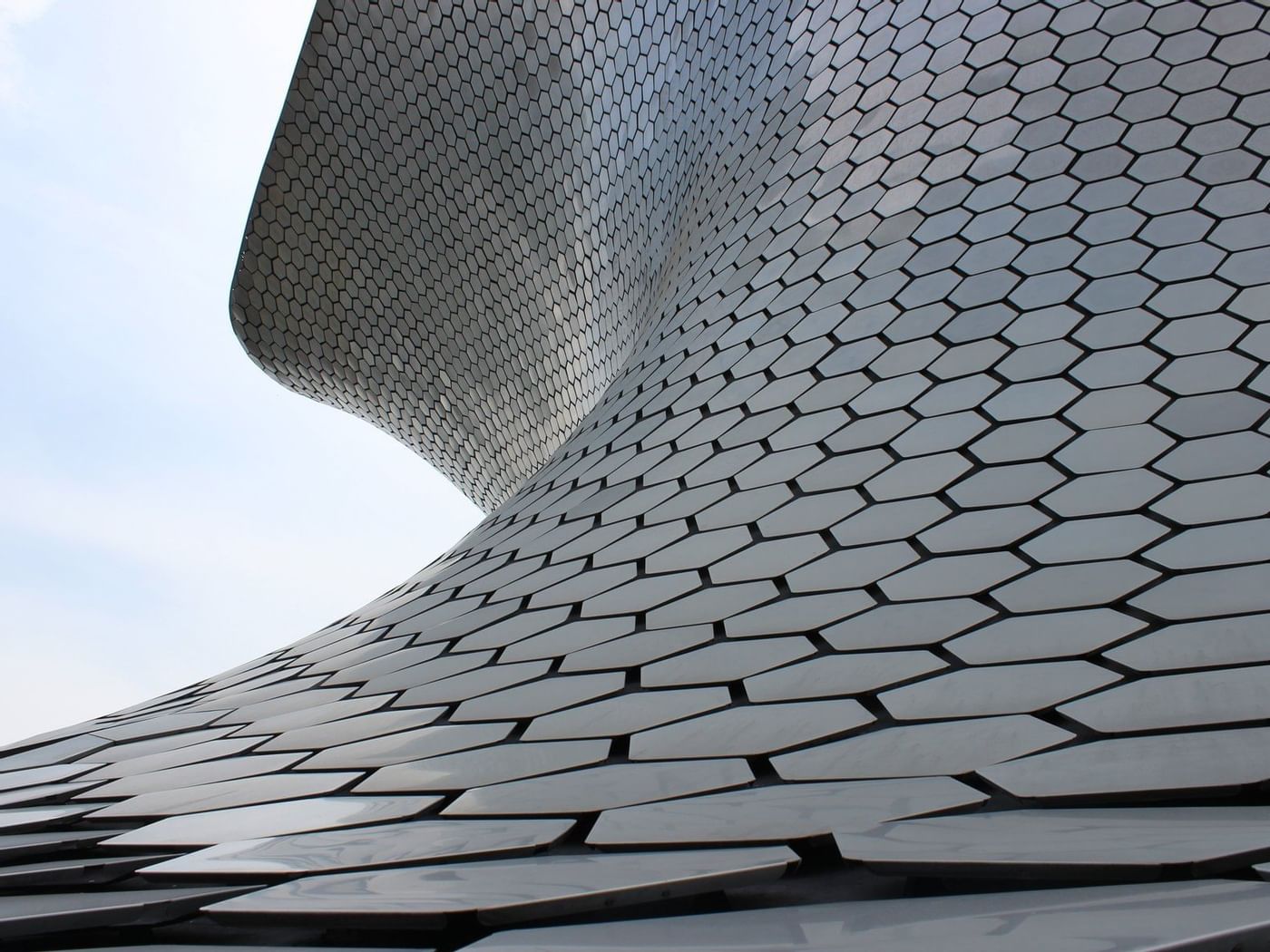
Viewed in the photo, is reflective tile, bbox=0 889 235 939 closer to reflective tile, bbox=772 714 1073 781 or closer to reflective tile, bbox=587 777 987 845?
reflective tile, bbox=587 777 987 845

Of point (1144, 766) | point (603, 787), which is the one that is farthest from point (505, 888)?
point (1144, 766)

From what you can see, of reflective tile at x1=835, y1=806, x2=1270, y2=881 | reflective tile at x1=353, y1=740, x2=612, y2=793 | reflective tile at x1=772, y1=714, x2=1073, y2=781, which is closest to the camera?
reflective tile at x1=835, y1=806, x2=1270, y2=881

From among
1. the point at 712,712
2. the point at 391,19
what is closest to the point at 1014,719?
the point at 712,712

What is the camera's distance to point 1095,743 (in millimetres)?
1229

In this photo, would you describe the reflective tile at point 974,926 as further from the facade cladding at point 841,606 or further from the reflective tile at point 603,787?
the reflective tile at point 603,787

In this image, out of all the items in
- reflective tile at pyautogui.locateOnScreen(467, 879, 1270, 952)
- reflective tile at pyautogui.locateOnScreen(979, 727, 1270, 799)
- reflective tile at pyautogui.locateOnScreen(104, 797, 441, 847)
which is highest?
reflective tile at pyautogui.locateOnScreen(104, 797, 441, 847)

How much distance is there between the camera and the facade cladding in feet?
2.98

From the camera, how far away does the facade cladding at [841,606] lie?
907 mm

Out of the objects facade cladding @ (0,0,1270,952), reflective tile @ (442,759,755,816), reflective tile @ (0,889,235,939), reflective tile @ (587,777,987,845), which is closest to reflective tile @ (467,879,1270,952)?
facade cladding @ (0,0,1270,952)

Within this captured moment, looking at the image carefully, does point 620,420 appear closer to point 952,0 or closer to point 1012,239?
point 1012,239

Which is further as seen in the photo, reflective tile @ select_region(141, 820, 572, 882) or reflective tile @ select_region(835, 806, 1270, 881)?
reflective tile @ select_region(141, 820, 572, 882)

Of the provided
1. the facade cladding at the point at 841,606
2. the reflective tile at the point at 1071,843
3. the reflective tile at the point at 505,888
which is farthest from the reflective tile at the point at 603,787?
the reflective tile at the point at 1071,843

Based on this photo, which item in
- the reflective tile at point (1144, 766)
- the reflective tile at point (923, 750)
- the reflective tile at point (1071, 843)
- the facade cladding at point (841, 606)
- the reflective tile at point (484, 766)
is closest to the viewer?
the reflective tile at point (1071, 843)

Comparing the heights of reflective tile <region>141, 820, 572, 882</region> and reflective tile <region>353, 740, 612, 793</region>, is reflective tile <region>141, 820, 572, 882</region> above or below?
below
